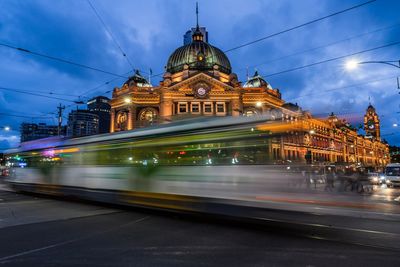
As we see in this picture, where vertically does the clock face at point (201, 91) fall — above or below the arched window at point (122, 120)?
above

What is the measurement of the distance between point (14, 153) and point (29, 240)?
1242cm

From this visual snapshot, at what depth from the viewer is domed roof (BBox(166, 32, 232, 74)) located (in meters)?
73.6

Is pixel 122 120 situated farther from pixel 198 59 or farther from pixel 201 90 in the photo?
pixel 198 59

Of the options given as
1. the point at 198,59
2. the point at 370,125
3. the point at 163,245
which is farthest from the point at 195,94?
the point at 163,245

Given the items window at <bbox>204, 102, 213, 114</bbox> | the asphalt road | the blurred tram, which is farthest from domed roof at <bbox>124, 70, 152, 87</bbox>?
the asphalt road

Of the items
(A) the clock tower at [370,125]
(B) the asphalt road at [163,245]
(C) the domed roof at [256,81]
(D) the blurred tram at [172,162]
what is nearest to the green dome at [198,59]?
(C) the domed roof at [256,81]

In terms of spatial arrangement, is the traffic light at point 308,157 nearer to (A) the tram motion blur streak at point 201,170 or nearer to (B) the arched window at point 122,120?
(A) the tram motion blur streak at point 201,170

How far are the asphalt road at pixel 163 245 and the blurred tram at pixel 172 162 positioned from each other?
102cm

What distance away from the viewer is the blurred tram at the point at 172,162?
768 centimetres

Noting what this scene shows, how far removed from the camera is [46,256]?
19.4 feet

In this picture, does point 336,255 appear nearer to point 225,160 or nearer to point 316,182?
point 316,182

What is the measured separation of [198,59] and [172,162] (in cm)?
6677

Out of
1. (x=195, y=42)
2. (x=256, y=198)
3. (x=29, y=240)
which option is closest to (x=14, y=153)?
(x=29, y=240)

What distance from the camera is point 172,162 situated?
9391mm
